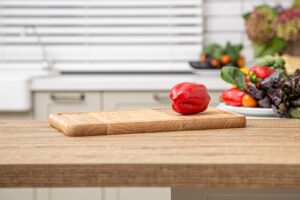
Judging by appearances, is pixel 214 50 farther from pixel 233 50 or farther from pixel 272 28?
pixel 272 28

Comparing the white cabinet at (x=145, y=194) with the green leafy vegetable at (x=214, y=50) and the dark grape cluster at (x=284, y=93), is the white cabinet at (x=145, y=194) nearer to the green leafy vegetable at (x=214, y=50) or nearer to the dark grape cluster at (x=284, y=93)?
the green leafy vegetable at (x=214, y=50)

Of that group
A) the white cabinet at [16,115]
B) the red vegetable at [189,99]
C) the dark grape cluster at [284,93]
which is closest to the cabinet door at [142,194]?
the white cabinet at [16,115]

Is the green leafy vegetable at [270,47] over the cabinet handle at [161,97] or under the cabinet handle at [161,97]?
over

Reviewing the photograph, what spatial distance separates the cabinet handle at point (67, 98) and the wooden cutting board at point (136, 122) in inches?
64.8

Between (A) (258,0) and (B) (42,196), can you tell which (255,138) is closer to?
(B) (42,196)

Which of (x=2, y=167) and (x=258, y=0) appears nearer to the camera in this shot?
(x=2, y=167)

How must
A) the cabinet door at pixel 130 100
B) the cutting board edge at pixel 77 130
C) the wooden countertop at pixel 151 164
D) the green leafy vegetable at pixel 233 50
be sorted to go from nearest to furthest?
the wooden countertop at pixel 151 164 → the cutting board edge at pixel 77 130 → the cabinet door at pixel 130 100 → the green leafy vegetable at pixel 233 50

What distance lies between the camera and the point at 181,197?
66.2 inches

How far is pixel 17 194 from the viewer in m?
3.39

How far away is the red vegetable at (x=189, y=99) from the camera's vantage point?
1787 mm

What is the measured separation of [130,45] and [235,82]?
215 cm

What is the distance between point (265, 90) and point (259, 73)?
0.11m

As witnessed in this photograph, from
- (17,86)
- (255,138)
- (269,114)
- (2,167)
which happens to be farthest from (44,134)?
(17,86)

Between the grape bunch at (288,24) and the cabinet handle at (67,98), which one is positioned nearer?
the cabinet handle at (67,98)
